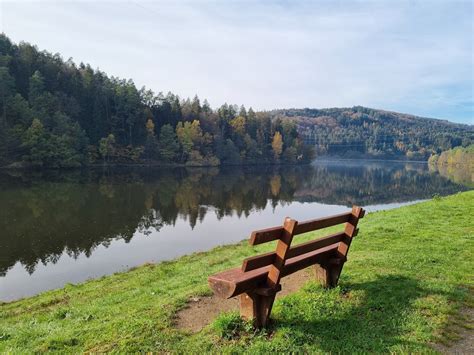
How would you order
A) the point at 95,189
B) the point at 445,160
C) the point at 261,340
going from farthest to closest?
the point at 445,160 < the point at 95,189 < the point at 261,340

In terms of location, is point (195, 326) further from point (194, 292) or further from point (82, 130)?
point (82, 130)

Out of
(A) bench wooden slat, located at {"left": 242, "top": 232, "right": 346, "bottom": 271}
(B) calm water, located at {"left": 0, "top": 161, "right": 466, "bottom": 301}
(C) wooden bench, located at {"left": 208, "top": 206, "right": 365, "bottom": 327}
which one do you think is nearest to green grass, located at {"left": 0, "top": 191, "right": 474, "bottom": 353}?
(C) wooden bench, located at {"left": 208, "top": 206, "right": 365, "bottom": 327}

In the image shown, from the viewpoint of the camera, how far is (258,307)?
5.91 meters

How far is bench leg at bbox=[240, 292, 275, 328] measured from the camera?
5.84 m

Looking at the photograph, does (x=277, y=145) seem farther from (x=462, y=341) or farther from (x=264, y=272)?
(x=462, y=341)

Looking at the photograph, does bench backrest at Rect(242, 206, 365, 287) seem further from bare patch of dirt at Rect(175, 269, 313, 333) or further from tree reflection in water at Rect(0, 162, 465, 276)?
tree reflection in water at Rect(0, 162, 465, 276)

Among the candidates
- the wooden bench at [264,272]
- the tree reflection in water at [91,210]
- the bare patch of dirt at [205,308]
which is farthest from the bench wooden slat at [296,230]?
the tree reflection in water at [91,210]

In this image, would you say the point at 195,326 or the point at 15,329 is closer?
the point at 195,326

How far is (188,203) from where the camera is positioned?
37.7 metres

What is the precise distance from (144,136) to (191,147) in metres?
13.4

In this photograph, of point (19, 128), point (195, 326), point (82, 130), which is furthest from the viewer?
point (82, 130)

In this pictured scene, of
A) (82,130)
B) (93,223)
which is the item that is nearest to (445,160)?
(82,130)

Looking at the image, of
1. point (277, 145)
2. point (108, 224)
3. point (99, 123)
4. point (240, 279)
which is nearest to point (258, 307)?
point (240, 279)

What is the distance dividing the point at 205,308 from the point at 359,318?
2963mm
